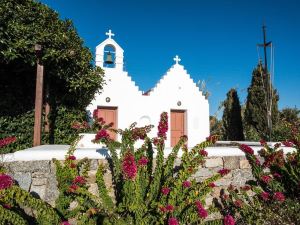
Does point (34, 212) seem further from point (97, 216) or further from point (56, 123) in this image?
point (56, 123)

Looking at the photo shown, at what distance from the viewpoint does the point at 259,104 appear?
13914 mm

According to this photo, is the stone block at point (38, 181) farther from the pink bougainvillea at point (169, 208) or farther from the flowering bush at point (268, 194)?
the flowering bush at point (268, 194)

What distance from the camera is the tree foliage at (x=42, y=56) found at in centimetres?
724

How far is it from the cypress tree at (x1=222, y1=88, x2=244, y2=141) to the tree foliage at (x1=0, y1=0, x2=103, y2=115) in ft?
28.1

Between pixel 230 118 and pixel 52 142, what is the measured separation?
1008 centimetres

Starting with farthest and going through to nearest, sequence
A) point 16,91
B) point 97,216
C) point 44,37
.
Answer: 1. point 16,91
2. point 44,37
3. point 97,216

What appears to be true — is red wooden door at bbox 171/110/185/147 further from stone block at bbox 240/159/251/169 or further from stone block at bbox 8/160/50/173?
stone block at bbox 8/160/50/173

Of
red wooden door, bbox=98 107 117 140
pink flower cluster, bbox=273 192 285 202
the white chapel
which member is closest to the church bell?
the white chapel

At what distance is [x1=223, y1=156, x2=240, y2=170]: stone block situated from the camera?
4.92 m

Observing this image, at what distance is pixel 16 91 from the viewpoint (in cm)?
873

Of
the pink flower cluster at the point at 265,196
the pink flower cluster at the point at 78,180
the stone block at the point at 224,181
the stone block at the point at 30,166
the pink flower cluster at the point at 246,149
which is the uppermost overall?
the pink flower cluster at the point at 246,149

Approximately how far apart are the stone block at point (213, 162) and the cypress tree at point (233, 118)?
34.9ft

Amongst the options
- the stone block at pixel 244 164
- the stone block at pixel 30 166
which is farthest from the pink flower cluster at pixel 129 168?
the stone block at pixel 244 164

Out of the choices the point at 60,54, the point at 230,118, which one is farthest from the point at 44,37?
the point at 230,118
